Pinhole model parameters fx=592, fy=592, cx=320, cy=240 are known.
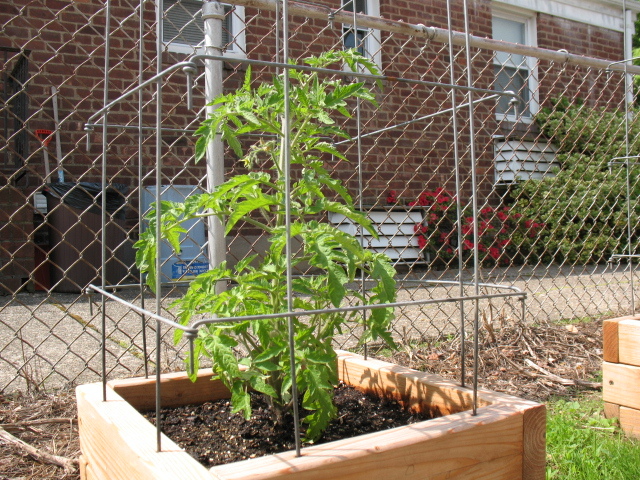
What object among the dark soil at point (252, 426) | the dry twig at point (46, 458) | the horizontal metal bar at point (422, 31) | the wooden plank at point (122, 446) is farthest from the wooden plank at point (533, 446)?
the horizontal metal bar at point (422, 31)

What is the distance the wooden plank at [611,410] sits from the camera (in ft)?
7.17

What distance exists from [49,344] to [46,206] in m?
2.34

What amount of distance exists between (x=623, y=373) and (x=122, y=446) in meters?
1.79

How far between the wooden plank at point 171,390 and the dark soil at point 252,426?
3 centimetres

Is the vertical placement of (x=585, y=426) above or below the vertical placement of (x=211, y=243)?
below

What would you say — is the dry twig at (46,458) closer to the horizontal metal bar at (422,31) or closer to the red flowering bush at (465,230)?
the horizontal metal bar at (422,31)

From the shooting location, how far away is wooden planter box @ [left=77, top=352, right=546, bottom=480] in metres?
1.06

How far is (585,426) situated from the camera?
7.07ft

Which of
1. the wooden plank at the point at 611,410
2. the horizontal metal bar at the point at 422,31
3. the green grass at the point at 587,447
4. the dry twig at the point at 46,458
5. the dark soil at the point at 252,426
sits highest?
the horizontal metal bar at the point at 422,31

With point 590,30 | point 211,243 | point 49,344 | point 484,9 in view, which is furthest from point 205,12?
point 590,30

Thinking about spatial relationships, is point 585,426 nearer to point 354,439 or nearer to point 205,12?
point 354,439

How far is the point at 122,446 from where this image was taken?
120cm

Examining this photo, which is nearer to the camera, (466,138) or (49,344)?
(49,344)

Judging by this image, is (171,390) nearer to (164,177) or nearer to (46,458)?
(46,458)
